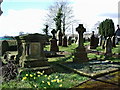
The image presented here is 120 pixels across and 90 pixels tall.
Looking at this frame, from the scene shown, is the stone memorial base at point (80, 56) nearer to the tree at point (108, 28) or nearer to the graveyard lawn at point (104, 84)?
the graveyard lawn at point (104, 84)

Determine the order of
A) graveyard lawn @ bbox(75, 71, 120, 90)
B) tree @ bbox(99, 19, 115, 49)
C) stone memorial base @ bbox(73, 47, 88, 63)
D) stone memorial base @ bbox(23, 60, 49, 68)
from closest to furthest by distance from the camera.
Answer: graveyard lawn @ bbox(75, 71, 120, 90) < stone memorial base @ bbox(23, 60, 49, 68) < stone memorial base @ bbox(73, 47, 88, 63) < tree @ bbox(99, 19, 115, 49)

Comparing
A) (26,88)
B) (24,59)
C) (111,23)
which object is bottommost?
(26,88)

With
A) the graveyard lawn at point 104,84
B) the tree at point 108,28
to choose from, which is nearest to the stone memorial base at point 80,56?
the graveyard lawn at point 104,84

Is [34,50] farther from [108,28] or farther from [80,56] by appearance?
[108,28]

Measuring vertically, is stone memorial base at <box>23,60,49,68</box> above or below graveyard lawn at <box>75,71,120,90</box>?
above

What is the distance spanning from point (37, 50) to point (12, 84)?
3.31m

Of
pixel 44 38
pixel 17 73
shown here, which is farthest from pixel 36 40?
pixel 17 73

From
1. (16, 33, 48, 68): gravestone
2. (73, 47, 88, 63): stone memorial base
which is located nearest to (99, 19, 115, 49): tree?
(73, 47, 88, 63): stone memorial base

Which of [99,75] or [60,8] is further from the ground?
[60,8]

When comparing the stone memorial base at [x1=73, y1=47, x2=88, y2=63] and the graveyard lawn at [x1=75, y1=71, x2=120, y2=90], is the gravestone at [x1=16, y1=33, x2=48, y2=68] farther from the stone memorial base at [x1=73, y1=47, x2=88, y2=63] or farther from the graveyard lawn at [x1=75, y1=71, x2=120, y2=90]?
the stone memorial base at [x1=73, y1=47, x2=88, y2=63]

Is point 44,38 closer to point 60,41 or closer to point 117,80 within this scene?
point 117,80

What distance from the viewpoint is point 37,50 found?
9625mm

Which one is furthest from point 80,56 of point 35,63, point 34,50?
point 35,63

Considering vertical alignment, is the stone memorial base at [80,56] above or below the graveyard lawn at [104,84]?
above
